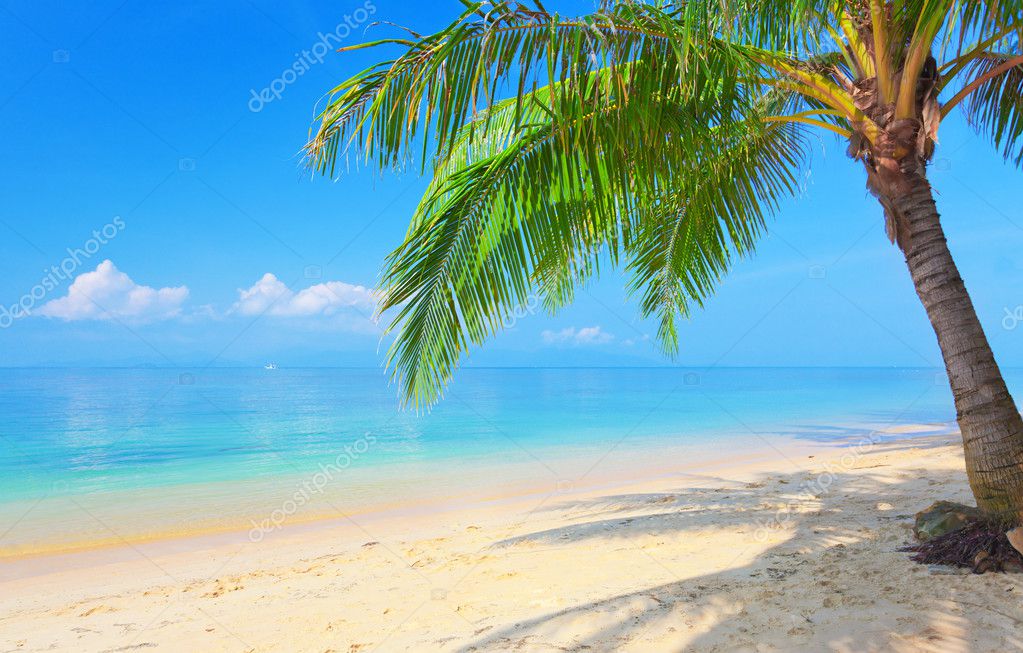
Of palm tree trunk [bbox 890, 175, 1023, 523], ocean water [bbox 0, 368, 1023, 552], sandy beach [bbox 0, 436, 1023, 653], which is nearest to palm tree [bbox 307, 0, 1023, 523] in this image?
palm tree trunk [bbox 890, 175, 1023, 523]

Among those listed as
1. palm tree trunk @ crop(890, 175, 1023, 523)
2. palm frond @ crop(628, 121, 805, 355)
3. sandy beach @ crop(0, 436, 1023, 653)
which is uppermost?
palm frond @ crop(628, 121, 805, 355)

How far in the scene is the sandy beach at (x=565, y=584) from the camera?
2.96 meters

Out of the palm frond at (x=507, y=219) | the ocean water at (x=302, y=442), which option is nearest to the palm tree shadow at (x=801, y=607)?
the palm frond at (x=507, y=219)

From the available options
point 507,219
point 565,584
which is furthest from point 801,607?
point 507,219

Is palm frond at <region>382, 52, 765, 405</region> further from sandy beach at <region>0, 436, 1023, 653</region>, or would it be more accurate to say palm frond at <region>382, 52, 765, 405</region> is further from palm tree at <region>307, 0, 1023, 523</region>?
sandy beach at <region>0, 436, 1023, 653</region>

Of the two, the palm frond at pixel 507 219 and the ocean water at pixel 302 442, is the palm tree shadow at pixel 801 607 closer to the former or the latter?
the palm frond at pixel 507 219

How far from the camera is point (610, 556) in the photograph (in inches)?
183

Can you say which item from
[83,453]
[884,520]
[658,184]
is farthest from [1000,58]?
[83,453]

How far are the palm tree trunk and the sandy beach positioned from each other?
1.73 feet

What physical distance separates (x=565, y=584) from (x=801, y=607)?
145cm

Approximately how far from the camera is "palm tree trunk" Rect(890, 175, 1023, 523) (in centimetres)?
329

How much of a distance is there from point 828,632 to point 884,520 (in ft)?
7.69

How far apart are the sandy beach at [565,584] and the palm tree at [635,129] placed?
100 cm

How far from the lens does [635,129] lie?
3496mm
